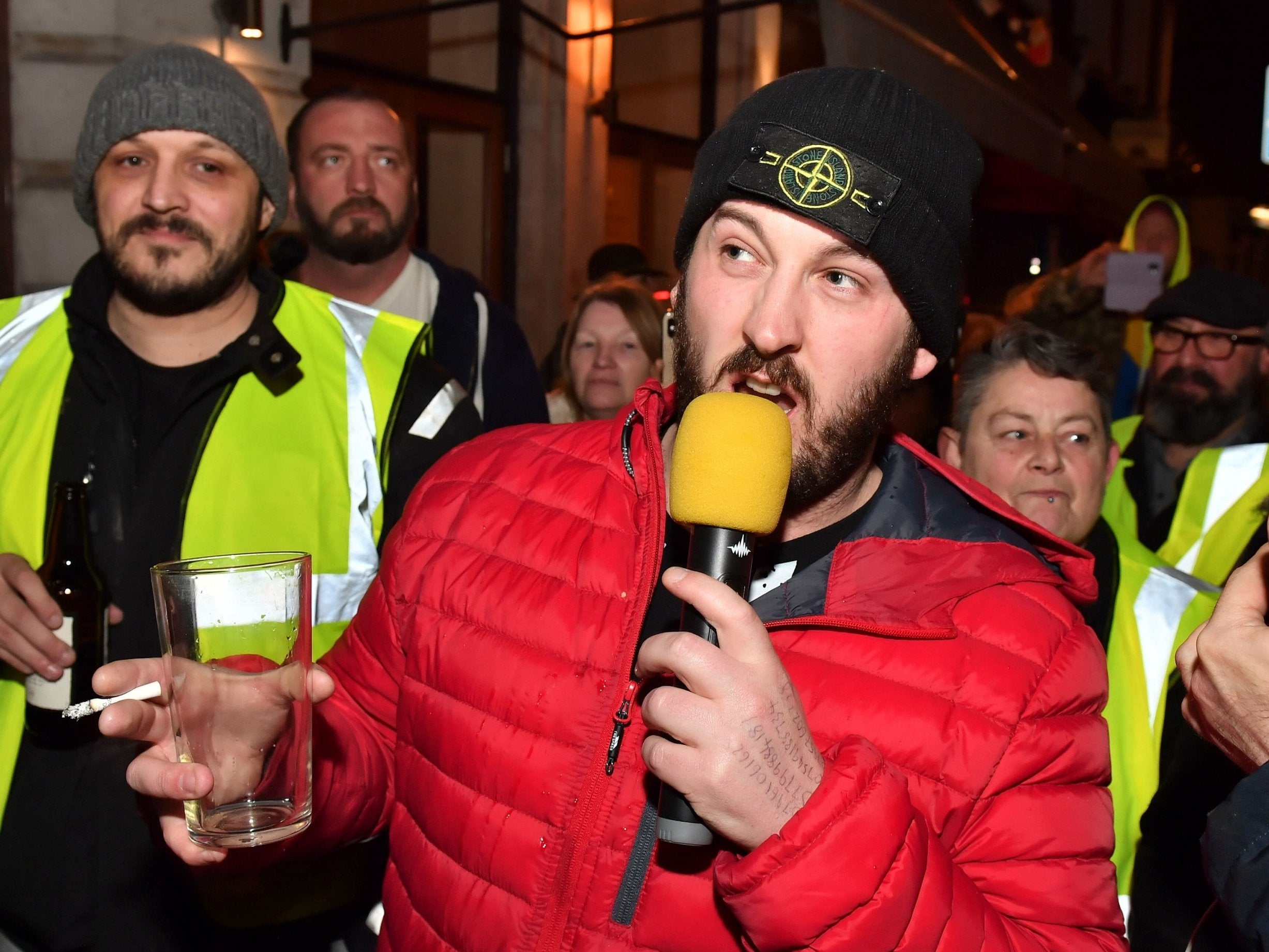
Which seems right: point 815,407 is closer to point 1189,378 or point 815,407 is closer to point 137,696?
point 137,696

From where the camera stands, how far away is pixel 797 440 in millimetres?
1608

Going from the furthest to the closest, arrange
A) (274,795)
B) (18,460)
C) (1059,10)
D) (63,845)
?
(1059,10)
(18,460)
(63,845)
(274,795)

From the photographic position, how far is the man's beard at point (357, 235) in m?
4.02

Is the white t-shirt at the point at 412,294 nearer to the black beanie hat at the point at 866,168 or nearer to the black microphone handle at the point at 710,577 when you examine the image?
the black beanie hat at the point at 866,168

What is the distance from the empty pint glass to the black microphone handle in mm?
492

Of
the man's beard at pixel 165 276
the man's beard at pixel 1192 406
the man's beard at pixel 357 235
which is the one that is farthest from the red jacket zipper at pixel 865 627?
the man's beard at pixel 1192 406

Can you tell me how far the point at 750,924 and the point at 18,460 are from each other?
1.98m

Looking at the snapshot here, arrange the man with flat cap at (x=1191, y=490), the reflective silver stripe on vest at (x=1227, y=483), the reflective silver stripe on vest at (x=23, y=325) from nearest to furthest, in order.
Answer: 1. the man with flat cap at (x=1191, y=490)
2. the reflective silver stripe on vest at (x=23, y=325)
3. the reflective silver stripe on vest at (x=1227, y=483)

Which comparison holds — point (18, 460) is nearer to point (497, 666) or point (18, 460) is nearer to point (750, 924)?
point (497, 666)

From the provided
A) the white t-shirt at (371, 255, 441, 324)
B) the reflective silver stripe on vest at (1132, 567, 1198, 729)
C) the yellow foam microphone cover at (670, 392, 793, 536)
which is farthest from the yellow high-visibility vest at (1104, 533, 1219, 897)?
the white t-shirt at (371, 255, 441, 324)

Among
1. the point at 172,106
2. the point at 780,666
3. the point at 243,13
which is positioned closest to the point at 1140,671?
the point at 780,666

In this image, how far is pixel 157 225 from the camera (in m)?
2.66

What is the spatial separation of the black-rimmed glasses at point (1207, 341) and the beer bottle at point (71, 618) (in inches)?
155

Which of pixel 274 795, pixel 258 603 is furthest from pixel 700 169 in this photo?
pixel 274 795
